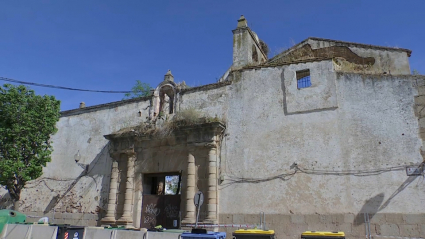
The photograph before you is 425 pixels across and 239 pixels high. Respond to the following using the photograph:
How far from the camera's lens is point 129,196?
11023 mm

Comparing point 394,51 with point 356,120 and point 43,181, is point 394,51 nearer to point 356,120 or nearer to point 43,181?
point 356,120

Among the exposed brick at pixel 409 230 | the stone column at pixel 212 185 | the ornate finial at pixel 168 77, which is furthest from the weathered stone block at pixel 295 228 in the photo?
the ornate finial at pixel 168 77

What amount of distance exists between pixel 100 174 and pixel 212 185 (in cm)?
473

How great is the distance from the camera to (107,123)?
1292 centimetres

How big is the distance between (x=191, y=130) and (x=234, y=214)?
2.90m

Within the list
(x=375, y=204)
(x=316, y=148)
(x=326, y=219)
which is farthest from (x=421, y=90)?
(x=326, y=219)

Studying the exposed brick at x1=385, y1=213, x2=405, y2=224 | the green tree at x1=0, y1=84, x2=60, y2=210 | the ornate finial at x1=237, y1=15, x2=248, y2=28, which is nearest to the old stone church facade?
the exposed brick at x1=385, y1=213, x2=405, y2=224

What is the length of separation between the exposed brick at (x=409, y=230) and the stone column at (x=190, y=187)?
531cm

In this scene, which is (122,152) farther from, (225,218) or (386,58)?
(386,58)

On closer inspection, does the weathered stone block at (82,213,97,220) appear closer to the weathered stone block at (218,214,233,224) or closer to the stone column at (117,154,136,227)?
the stone column at (117,154,136,227)

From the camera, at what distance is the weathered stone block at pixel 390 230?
305 inches

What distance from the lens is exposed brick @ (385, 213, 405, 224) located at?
7773mm

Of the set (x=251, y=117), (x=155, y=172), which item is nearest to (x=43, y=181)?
(x=155, y=172)

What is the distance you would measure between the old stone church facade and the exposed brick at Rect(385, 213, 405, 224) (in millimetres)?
21
